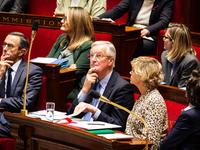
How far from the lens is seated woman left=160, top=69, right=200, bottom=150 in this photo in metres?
1.69

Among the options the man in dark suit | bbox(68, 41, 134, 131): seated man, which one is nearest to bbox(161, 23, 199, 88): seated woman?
the man in dark suit

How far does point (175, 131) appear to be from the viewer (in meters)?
1.71

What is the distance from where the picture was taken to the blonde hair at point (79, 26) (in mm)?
3162

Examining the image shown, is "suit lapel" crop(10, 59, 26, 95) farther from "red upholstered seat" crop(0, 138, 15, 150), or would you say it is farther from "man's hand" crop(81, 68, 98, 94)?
"man's hand" crop(81, 68, 98, 94)

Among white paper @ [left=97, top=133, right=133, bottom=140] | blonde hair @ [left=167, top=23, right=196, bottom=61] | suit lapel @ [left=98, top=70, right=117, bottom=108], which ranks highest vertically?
blonde hair @ [left=167, top=23, right=196, bottom=61]

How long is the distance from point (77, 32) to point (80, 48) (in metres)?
0.16

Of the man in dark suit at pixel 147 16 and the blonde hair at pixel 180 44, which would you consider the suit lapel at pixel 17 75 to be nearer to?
the blonde hair at pixel 180 44

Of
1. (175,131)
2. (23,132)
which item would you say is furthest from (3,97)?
(175,131)

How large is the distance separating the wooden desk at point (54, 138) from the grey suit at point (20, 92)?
516mm

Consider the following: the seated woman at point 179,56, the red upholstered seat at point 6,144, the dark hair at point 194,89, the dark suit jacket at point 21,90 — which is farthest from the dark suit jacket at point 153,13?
the dark hair at point 194,89

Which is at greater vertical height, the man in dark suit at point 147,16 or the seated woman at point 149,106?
the man in dark suit at point 147,16

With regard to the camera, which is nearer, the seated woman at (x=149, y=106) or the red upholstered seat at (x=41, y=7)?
the seated woman at (x=149, y=106)

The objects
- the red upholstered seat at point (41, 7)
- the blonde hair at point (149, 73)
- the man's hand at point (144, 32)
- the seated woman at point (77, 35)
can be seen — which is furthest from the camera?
the red upholstered seat at point (41, 7)

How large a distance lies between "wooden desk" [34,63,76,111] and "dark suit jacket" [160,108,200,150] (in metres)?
1.18
